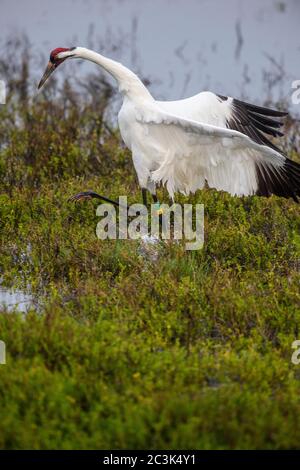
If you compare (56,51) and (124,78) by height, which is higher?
(56,51)

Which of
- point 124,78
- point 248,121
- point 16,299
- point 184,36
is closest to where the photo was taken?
point 16,299

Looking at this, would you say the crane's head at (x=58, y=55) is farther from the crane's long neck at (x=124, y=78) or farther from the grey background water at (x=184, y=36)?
the grey background water at (x=184, y=36)

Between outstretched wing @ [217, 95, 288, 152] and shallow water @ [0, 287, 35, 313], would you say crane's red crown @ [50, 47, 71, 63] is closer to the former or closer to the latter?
outstretched wing @ [217, 95, 288, 152]

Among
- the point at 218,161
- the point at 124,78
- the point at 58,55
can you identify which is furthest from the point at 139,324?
the point at 58,55

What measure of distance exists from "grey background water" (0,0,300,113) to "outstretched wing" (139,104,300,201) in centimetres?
382

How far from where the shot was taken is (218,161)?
6.26 metres

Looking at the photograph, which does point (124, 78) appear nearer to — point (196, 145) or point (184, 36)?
point (196, 145)

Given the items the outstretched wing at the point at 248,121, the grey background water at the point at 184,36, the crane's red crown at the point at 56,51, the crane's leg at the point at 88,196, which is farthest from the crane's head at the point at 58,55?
the grey background water at the point at 184,36

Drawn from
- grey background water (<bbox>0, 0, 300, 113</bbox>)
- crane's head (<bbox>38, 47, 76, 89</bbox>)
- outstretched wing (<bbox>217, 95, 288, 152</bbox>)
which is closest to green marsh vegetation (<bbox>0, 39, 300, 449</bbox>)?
outstretched wing (<bbox>217, 95, 288, 152</bbox>)

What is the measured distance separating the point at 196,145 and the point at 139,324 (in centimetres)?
162

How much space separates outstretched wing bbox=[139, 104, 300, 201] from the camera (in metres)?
6.05

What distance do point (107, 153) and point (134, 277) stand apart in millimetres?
2874

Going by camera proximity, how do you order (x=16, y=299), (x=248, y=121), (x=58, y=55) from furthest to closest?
(x=248, y=121) < (x=58, y=55) < (x=16, y=299)
